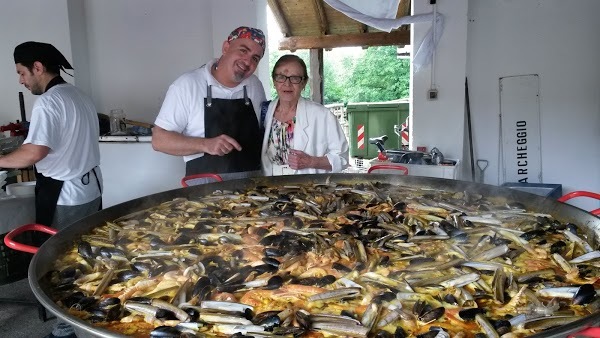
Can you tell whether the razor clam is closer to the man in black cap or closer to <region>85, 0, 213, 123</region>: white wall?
the man in black cap

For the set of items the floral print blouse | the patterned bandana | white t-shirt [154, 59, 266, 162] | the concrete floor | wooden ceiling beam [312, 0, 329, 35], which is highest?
wooden ceiling beam [312, 0, 329, 35]

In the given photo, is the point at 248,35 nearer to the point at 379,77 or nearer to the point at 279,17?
the point at 279,17

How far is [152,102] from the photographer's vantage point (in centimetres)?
666

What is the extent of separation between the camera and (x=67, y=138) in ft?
11.3

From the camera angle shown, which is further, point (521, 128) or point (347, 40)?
point (347, 40)

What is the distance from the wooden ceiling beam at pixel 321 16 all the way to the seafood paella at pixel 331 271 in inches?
255

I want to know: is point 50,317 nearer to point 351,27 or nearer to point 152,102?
point 152,102

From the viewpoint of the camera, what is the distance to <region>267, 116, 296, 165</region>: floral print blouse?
11.1 feet

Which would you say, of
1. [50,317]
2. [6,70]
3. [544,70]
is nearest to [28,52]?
[50,317]

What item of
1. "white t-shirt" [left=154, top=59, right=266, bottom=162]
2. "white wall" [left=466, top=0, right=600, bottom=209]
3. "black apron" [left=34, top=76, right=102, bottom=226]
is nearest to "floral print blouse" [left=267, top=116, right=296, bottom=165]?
"white t-shirt" [left=154, top=59, right=266, bottom=162]

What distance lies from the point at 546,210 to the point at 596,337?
61.3 inches

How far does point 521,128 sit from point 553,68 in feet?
2.79

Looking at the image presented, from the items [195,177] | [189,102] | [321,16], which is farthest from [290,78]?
[321,16]

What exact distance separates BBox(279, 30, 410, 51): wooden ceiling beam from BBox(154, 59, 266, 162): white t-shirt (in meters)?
5.72
